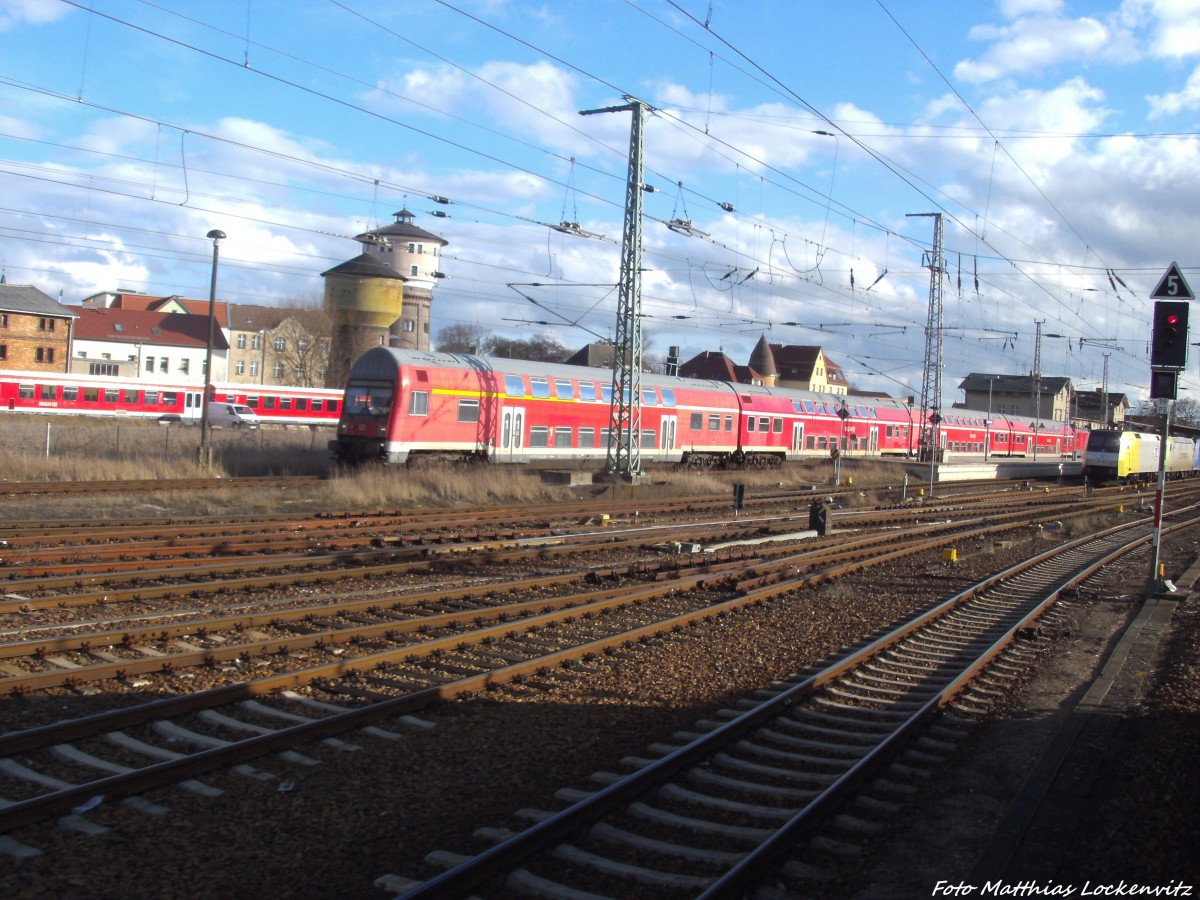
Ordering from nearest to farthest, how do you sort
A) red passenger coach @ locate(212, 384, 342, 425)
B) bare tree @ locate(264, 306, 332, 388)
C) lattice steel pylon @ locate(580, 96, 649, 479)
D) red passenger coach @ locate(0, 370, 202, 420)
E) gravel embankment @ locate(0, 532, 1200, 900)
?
gravel embankment @ locate(0, 532, 1200, 900) < lattice steel pylon @ locate(580, 96, 649, 479) < red passenger coach @ locate(0, 370, 202, 420) < red passenger coach @ locate(212, 384, 342, 425) < bare tree @ locate(264, 306, 332, 388)

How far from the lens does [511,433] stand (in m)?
29.2

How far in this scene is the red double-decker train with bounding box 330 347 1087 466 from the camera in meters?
26.0

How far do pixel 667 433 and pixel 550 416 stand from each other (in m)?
5.34

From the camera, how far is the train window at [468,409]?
2745 centimetres

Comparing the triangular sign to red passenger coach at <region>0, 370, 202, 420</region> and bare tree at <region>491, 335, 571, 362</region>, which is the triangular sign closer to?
red passenger coach at <region>0, 370, 202, 420</region>

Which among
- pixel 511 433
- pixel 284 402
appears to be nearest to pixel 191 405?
pixel 284 402

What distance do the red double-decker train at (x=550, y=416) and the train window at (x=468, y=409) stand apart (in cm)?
3

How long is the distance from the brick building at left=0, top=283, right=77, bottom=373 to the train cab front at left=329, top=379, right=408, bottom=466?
5177 cm

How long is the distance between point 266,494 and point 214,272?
362 inches

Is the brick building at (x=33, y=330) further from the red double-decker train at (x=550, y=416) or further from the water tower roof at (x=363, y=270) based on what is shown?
the red double-decker train at (x=550, y=416)

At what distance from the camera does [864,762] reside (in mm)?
6406

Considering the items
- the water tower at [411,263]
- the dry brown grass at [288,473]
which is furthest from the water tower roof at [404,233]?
the dry brown grass at [288,473]

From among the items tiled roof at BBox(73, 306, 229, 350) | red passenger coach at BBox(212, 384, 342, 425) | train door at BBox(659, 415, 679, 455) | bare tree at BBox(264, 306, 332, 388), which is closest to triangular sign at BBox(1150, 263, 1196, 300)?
train door at BBox(659, 415, 679, 455)

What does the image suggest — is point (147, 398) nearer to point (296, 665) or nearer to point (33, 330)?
point (33, 330)
